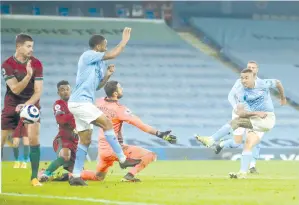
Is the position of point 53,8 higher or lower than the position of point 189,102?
higher

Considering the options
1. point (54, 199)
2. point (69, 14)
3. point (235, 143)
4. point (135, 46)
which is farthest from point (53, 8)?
point (54, 199)

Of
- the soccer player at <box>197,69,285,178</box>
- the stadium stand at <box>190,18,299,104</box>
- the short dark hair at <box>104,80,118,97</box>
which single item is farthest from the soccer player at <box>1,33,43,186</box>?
the stadium stand at <box>190,18,299,104</box>

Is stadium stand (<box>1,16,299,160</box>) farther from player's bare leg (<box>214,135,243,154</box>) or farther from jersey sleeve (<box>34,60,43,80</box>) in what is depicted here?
jersey sleeve (<box>34,60,43,80</box>)

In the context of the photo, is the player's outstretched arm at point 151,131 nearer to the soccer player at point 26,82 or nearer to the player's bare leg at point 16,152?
the soccer player at point 26,82

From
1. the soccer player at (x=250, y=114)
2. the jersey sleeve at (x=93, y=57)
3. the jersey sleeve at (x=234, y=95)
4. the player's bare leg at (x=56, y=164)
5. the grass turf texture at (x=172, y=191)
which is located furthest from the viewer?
the jersey sleeve at (x=234, y=95)

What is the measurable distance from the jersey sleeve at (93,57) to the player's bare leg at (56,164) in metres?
1.68

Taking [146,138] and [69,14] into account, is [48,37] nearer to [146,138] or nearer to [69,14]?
[69,14]

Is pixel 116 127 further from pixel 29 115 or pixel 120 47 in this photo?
pixel 29 115

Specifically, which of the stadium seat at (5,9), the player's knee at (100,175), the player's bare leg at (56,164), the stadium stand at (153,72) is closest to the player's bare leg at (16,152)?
the player's bare leg at (56,164)

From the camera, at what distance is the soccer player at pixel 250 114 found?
529 inches

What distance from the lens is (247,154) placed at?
13203mm

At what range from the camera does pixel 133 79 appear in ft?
97.8

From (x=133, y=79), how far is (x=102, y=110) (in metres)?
17.5

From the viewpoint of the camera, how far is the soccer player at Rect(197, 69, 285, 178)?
529 inches
